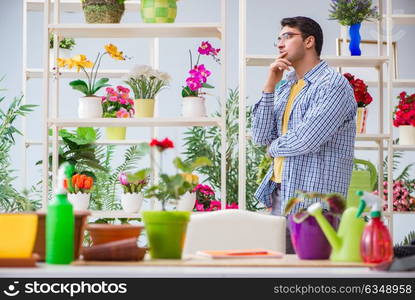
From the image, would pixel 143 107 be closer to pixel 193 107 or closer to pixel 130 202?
pixel 193 107

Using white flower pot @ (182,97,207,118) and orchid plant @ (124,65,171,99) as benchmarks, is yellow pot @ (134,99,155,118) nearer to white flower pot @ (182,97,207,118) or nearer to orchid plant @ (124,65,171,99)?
orchid plant @ (124,65,171,99)

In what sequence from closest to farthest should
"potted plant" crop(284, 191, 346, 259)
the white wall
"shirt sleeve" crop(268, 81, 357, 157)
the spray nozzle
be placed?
the spray nozzle → "potted plant" crop(284, 191, 346, 259) → "shirt sleeve" crop(268, 81, 357, 157) → the white wall

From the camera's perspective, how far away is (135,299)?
1.41 metres

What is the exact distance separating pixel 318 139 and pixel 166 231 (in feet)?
4.13

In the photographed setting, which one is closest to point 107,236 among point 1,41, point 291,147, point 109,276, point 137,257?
point 137,257

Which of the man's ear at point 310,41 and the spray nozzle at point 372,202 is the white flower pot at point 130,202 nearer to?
the man's ear at point 310,41

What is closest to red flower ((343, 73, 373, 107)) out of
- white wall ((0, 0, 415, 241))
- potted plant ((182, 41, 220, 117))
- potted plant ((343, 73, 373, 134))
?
potted plant ((343, 73, 373, 134))

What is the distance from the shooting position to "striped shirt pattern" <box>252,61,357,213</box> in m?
2.94

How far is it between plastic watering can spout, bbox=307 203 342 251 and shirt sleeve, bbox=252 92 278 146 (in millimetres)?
1360

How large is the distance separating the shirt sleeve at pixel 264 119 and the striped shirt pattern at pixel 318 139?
91 millimetres

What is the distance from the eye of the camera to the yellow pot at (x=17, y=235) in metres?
1.64

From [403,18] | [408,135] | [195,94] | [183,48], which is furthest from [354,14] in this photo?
[183,48]

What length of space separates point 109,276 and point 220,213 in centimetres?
105

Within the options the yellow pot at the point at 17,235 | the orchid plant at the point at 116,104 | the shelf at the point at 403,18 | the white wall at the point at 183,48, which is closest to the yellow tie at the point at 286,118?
the orchid plant at the point at 116,104
